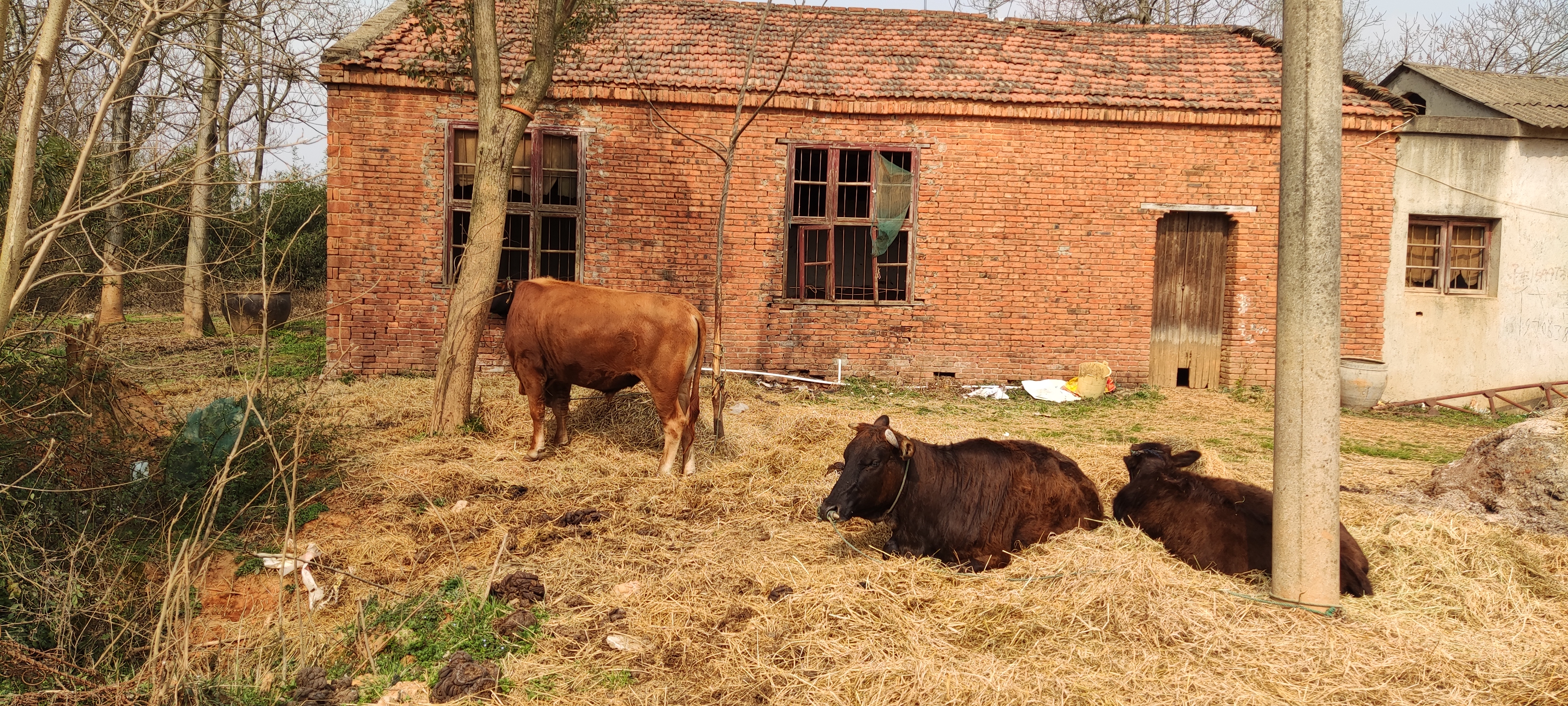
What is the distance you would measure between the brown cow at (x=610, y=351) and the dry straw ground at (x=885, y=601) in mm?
437

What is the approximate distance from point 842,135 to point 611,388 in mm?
5549

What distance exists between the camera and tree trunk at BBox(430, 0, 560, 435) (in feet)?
25.5

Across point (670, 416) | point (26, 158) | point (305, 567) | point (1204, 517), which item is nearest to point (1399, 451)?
point (1204, 517)

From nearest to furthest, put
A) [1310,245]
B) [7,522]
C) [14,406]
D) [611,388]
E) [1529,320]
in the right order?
[1310,245], [7,522], [14,406], [611,388], [1529,320]

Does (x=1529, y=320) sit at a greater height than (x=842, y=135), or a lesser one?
lesser

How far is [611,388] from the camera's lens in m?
7.60

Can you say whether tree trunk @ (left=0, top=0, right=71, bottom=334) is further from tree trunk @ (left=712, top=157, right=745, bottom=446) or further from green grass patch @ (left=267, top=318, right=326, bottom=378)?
tree trunk @ (left=712, top=157, right=745, bottom=446)

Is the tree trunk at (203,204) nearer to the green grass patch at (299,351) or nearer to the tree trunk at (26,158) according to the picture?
the green grass patch at (299,351)

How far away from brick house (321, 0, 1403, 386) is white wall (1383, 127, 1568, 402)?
0.57m

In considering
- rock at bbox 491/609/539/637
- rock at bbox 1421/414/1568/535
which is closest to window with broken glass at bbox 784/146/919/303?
rock at bbox 1421/414/1568/535

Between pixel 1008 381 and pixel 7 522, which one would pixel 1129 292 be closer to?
pixel 1008 381

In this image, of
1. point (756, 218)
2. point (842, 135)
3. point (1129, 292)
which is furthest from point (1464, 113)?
point (756, 218)

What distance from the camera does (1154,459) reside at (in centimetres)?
531

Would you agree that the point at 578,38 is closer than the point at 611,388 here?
No
